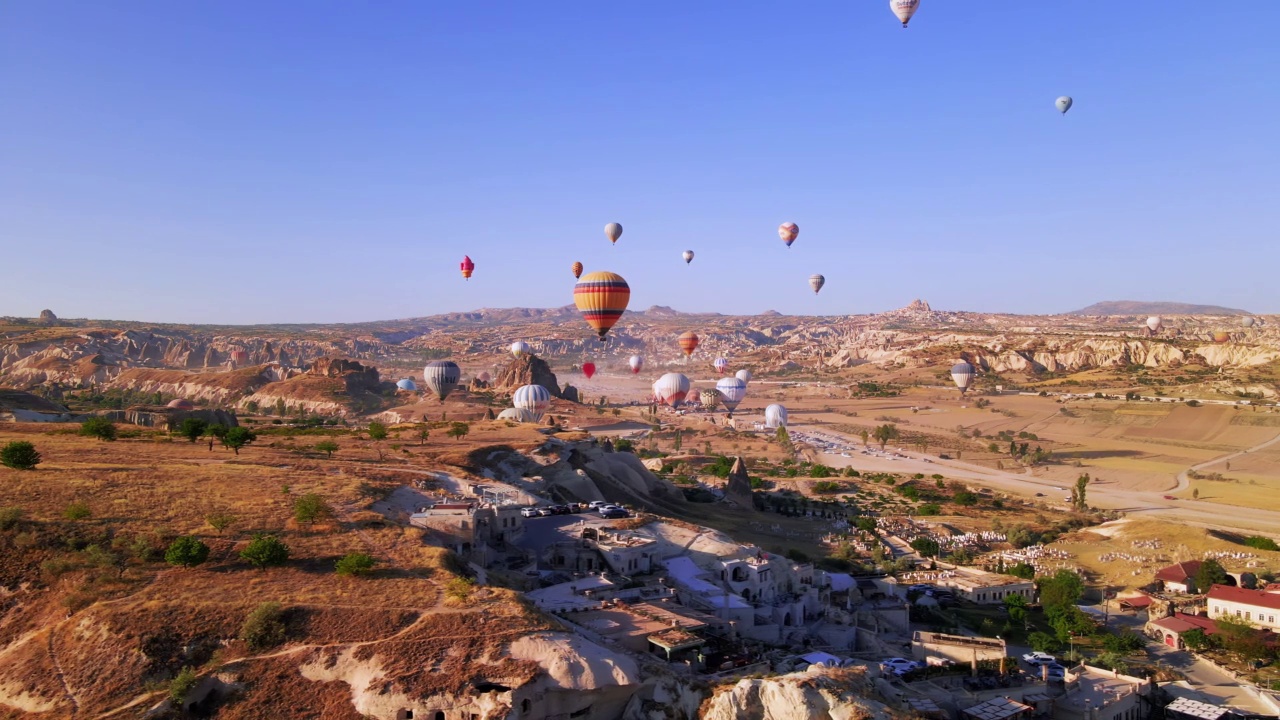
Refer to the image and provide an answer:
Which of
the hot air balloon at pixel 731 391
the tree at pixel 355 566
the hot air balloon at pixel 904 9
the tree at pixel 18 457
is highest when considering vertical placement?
the hot air balloon at pixel 904 9

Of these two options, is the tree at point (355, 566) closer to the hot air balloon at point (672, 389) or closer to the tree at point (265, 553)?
the tree at point (265, 553)

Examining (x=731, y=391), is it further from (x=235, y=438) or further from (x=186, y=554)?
(x=186, y=554)

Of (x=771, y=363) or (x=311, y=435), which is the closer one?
(x=311, y=435)

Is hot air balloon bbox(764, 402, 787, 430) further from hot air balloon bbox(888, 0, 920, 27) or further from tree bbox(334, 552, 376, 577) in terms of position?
tree bbox(334, 552, 376, 577)

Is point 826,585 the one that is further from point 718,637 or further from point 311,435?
point 311,435

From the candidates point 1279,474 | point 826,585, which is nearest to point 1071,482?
point 1279,474

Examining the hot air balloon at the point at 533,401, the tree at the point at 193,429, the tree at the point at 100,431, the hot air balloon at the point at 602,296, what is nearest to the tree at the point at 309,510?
the tree at the point at 193,429
